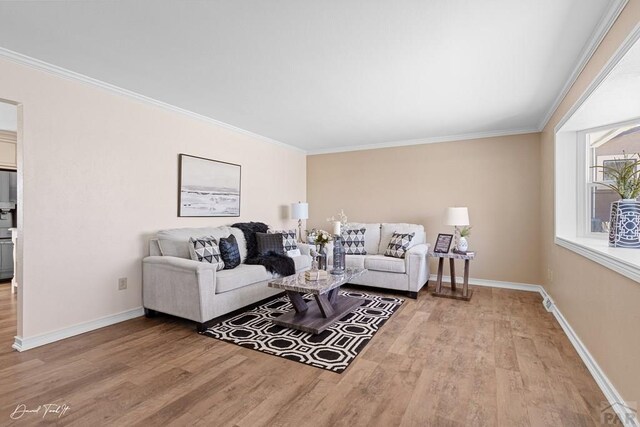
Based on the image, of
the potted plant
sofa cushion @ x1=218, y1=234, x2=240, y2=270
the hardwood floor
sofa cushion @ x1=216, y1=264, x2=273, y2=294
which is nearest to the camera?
the hardwood floor

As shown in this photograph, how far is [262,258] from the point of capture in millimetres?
3992

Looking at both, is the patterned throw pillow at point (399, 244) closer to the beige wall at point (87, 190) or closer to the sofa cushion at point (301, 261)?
the sofa cushion at point (301, 261)

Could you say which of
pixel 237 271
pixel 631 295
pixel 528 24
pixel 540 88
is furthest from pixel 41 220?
pixel 540 88

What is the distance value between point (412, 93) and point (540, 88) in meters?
1.25

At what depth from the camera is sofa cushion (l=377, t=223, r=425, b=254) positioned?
15.6 feet

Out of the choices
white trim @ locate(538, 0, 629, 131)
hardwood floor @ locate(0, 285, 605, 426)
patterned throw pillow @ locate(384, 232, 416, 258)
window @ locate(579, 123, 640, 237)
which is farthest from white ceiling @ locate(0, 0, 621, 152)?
hardwood floor @ locate(0, 285, 605, 426)

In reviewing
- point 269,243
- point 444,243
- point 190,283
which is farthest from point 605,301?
point 269,243

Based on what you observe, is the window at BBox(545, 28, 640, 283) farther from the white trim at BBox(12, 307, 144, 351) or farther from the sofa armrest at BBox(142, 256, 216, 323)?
the white trim at BBox(12, 307, 144, 351)

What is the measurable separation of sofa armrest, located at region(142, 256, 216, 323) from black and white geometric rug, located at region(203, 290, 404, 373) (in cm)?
31

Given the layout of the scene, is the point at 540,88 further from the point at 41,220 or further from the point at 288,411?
the point at 41,220

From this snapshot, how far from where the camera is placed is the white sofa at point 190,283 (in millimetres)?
2959

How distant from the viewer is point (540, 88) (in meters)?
3.09

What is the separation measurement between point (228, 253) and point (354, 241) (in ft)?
7.02

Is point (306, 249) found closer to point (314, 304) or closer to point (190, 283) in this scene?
point (314, 304)
